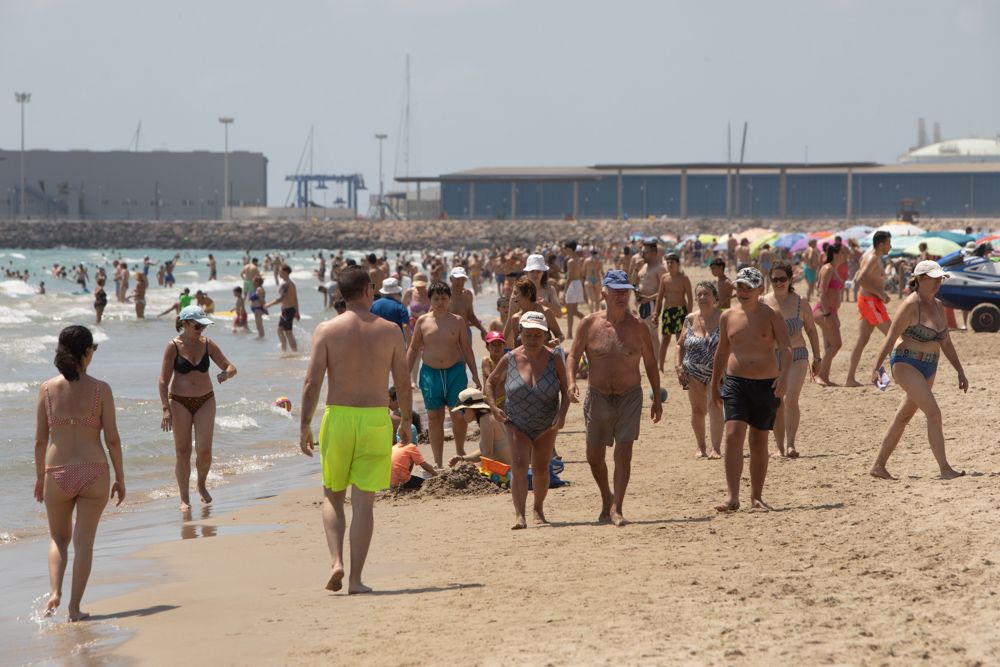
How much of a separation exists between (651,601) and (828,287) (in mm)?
8150

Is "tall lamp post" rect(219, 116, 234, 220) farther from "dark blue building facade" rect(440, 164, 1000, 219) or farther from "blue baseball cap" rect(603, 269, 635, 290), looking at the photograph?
"blue baseball cap" rect(603, 269, 635, 290)

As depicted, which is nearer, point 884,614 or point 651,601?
point 884,614

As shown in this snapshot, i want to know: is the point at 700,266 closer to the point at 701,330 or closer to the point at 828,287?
the point at 828,287

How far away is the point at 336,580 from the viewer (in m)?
6.17

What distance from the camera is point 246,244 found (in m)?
111

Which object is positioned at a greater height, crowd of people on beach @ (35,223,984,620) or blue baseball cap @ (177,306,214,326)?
blue baseball cap @ (177,306,214,326)

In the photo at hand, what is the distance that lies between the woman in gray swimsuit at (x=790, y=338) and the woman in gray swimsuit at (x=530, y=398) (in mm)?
2487

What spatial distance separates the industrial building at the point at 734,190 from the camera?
93625 millimetres

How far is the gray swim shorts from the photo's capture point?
730 cm

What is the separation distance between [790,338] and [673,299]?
12.1ft

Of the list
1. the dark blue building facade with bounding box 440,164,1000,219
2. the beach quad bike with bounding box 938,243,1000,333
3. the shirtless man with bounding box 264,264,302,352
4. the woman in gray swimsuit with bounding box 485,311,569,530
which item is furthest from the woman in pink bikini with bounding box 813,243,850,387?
the dark blue building facade with bounding box 440,164,1000,219

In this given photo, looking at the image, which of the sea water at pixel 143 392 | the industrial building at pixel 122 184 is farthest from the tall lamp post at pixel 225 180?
the sea water at pixel 143 392

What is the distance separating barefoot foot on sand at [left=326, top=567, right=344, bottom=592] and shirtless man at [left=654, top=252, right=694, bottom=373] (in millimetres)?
7142

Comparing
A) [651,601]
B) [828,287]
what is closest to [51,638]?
[651,601]
